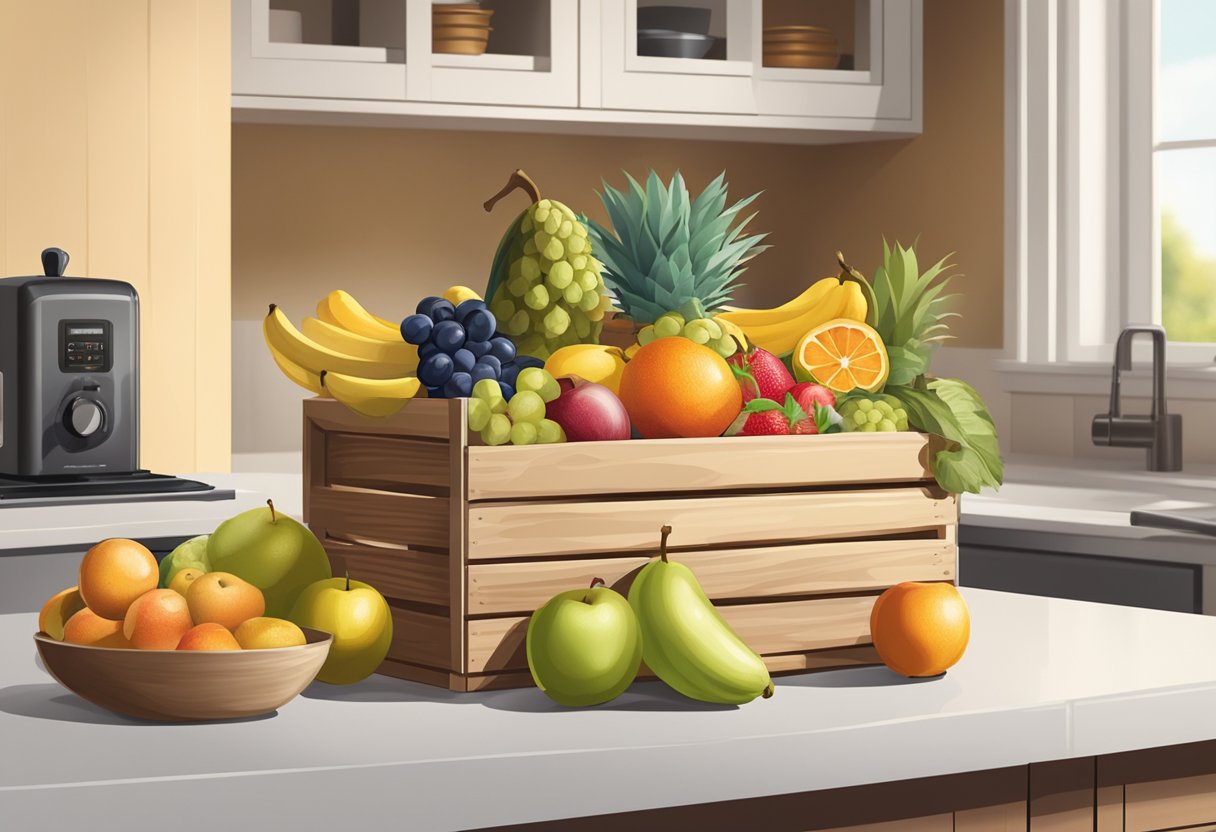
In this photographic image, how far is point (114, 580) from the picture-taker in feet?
3.45

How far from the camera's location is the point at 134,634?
3.25ft

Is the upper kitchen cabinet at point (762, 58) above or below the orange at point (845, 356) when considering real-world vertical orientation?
above

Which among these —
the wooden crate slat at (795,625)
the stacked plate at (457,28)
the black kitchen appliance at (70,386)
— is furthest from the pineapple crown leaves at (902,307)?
the stacked plate at (457,28)

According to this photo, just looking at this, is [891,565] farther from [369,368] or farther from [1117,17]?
[1117,17]

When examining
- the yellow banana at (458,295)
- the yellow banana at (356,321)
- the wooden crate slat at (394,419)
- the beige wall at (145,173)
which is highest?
the beige wall at (145,173)

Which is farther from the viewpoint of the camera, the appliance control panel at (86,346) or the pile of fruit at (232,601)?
the appliance control panel at (86,346)

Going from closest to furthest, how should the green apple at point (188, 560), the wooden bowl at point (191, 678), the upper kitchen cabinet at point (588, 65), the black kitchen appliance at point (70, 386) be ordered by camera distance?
the wooden bowl at point (191, 678) < the green apple at point (188, 560) < the black kitchen appliance at point (70, 386) < the upper kitchen cabinet at point (588, 65)

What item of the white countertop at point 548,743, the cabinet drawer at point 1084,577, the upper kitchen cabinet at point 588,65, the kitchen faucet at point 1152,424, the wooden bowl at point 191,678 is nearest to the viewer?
the white countertop at point 548,743

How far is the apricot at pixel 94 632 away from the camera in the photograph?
102 centimetres

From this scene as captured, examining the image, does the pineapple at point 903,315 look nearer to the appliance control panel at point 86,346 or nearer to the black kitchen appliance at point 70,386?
the black kitchen appliance at point 70,386

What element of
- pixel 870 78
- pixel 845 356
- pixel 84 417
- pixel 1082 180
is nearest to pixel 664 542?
pixel 845 356

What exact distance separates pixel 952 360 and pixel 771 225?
73cm

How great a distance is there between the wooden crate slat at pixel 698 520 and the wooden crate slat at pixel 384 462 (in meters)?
0.06

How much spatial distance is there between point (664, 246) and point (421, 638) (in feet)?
1.22
